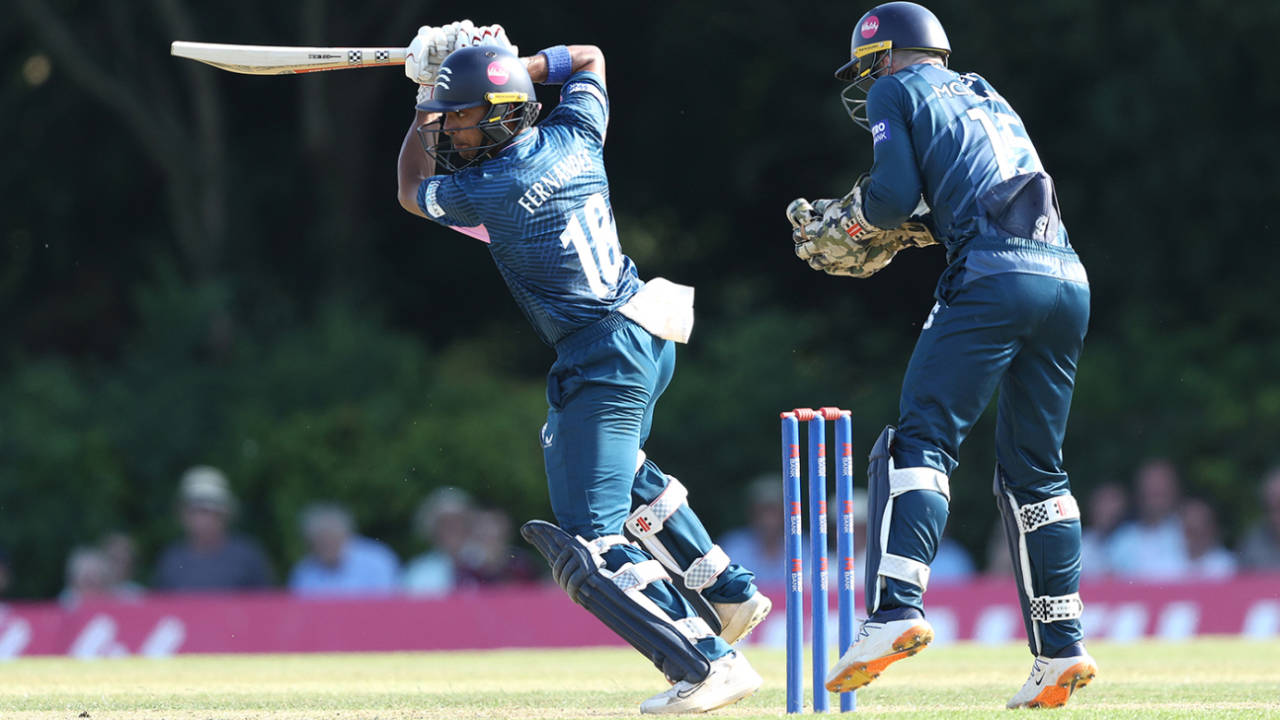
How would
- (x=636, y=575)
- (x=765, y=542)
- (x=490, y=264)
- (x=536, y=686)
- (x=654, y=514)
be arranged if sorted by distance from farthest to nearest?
1. (x=490, y=264)
2. (x=765, y=542)
3. (x=536, y=686)
4. (x=654, y=514)
5. (x=636, y=575)

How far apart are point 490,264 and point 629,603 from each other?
38.3ft

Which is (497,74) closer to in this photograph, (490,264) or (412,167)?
(412,167)

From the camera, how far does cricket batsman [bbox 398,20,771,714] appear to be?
5.11 m

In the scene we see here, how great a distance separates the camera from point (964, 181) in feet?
16.5

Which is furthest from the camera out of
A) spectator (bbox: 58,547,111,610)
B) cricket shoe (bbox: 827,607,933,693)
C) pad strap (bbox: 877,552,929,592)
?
spectator (bbox: 58,547,111,610)

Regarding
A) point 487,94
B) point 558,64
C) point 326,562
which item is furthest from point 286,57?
point 326,562

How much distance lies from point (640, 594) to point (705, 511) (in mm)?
8922

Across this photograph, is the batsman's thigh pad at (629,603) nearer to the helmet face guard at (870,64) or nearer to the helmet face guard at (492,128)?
the helmet face guard at (492,128)

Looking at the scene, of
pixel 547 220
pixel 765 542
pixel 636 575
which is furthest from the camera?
pixel 765 542

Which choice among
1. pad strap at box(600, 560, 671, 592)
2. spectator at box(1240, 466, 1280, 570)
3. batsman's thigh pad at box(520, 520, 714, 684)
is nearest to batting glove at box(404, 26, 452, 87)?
batsman's thigh pad at box(520, 520, 714, 684)

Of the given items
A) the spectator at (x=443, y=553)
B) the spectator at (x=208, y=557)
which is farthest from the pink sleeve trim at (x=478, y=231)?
the spectator at (x=208, y=557)

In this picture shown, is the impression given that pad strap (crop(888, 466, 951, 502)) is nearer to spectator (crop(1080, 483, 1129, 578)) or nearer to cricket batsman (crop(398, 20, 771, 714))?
cricket batsman (crop(398, 20, 771, 714))

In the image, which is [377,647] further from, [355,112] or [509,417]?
[355,112]

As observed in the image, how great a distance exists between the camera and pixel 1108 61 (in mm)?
13961
